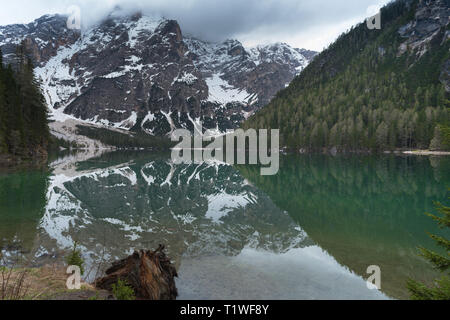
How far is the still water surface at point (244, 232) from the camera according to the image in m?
12.5

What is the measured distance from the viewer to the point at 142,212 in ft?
84.2

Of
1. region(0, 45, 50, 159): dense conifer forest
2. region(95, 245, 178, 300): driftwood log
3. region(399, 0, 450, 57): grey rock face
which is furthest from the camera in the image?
region(399, 0, 450, 57): grey rock face

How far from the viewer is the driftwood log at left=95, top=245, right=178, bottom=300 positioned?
32.0 ft

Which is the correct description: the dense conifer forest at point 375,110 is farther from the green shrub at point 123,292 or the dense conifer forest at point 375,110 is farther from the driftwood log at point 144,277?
the green shrub at point 123,292

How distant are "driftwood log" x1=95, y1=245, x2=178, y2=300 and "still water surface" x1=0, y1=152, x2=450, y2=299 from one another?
96 cm

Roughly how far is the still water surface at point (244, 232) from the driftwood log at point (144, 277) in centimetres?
96

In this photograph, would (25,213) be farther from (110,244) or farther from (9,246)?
(110,244)

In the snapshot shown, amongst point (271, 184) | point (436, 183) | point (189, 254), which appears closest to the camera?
point (189, 254)

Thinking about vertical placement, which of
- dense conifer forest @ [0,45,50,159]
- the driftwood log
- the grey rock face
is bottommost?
the driftwood log

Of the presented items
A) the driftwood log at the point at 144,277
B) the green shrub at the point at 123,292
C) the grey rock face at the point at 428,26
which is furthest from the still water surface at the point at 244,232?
the grey rock face at the point at 428,26

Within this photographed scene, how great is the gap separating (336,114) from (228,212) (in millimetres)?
149032

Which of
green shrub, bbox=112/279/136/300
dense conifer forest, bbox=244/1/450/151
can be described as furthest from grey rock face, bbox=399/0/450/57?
green shrub, bbox=112/279/136/300

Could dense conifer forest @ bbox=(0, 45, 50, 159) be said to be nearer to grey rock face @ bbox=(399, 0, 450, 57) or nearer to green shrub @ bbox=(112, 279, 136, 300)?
green shrub @ bbox=(112, 279, 136, 300)
